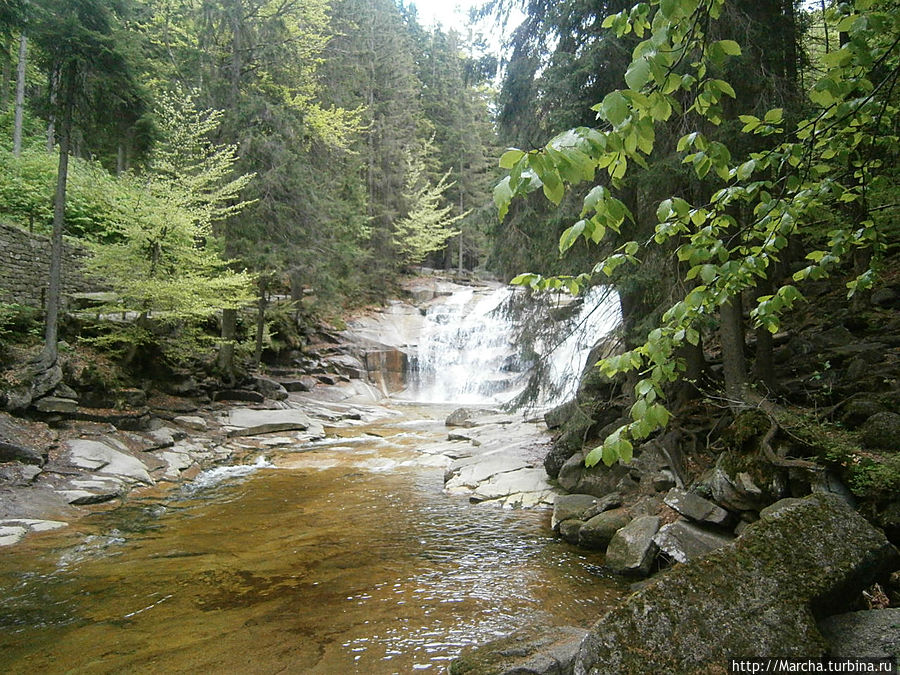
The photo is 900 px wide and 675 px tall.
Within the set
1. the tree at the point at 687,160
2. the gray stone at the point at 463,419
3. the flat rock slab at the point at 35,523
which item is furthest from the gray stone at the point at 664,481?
the gray stone at the point at 463,419

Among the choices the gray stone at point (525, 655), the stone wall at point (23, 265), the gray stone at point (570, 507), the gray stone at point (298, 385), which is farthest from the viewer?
the gray stone at point (298, 385)

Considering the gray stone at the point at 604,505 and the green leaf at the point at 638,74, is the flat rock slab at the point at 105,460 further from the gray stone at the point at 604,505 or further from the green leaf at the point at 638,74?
the green leaf at the point at 638,74

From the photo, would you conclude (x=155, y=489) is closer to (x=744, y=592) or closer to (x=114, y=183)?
(x=114, y=183)

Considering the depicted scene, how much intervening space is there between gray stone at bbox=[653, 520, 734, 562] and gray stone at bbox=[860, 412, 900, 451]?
1.50 m

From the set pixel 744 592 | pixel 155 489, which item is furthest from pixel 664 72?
pixel 155 489

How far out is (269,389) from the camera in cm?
1633

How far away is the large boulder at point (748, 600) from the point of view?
259 centimetres

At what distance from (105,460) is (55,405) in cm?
170

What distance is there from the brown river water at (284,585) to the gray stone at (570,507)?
0.80ft

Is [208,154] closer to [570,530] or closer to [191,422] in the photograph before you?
[191,422]

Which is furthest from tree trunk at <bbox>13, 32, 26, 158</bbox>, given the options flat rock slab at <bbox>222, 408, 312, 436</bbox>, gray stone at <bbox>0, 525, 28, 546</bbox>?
gray stone at <bbox>0, 525, 28, 546</bbox>

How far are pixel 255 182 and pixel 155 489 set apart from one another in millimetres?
10716

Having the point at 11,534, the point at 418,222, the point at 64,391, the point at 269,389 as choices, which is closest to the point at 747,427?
the point at 11,534

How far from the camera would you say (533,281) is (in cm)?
204
